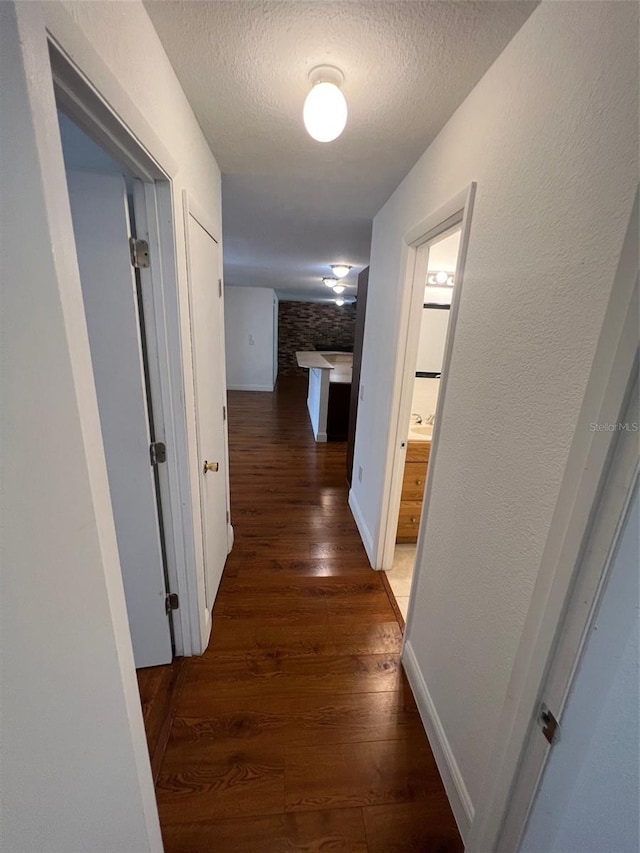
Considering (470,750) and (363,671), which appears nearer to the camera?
(470,750)

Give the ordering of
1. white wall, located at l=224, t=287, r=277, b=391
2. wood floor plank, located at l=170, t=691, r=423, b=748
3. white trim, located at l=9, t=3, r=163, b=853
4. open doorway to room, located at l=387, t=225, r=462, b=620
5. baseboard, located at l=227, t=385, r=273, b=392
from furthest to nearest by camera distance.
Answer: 1. baseboard, located at l=227, t=385, r=273, b=392
2. white wall, located at l=224, t=287, r=277, b=391
3. open doorway to room, located at l=387, t=225, r=462, b=620
4. wood floor plank, located at l=170, t=691, r=423, b=748
5. white trim, located at l=9, t=3, r=163, b=853

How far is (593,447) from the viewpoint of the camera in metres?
0.56

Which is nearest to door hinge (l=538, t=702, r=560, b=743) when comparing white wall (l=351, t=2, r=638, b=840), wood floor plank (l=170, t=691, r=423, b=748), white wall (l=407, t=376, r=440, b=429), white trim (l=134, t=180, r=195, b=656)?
white wall (l=351, t=2, r=638, b=840)

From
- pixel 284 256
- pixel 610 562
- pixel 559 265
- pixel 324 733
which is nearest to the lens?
pixel 610 562

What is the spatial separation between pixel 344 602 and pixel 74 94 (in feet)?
7.31

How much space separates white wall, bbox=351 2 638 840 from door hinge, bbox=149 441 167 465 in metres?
1.09

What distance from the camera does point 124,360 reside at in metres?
1.15

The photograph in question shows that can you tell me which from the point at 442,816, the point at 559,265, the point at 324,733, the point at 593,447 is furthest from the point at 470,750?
the point at 559,265

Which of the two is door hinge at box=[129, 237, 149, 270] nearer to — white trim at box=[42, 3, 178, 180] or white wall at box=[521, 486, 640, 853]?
white trim at box=[42, 3, 178, 180]

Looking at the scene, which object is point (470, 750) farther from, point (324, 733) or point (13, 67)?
point (13, 67)

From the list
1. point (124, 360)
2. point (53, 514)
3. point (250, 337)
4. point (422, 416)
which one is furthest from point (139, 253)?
point (250, 337)

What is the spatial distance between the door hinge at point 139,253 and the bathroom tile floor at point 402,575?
2.08m

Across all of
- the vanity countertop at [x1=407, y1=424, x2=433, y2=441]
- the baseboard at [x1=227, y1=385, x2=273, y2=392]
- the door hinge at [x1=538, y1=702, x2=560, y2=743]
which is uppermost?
the vanity countertop at [x1=407, y1=424, x2=433, y2=441]

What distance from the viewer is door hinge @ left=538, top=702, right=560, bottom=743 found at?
615mm
